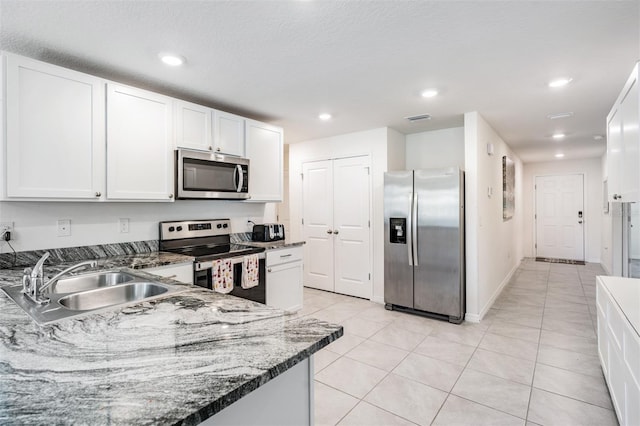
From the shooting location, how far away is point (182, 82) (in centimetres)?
270

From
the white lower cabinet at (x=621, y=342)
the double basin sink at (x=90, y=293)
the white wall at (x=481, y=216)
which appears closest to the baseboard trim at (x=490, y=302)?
the white wall at (x=481, y=216)

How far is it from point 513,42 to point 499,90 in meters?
0.92

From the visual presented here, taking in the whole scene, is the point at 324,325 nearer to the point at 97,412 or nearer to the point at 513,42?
the point at 97,412

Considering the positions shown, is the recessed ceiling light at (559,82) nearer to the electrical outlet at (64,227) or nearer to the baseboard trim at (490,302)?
the baseboard trim at (490,302)

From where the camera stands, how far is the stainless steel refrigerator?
3.52m

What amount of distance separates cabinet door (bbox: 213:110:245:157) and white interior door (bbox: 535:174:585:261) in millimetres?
7253

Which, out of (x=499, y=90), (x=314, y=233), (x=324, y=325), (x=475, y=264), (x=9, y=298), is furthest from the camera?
(x=314, y=233)

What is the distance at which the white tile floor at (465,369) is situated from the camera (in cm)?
203

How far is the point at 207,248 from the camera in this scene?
3.23m

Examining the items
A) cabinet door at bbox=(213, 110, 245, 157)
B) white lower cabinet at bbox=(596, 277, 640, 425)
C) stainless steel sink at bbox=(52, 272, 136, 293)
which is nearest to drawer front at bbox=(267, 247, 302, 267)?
cabinet door at bbox=(213, 110, 245, 157)

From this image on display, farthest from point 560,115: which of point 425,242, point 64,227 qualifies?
point 64,227

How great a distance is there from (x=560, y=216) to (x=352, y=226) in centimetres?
573

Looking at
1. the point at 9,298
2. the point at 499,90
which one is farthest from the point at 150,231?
the point at 499,90

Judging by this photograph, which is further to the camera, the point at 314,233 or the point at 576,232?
the point at 576,232
